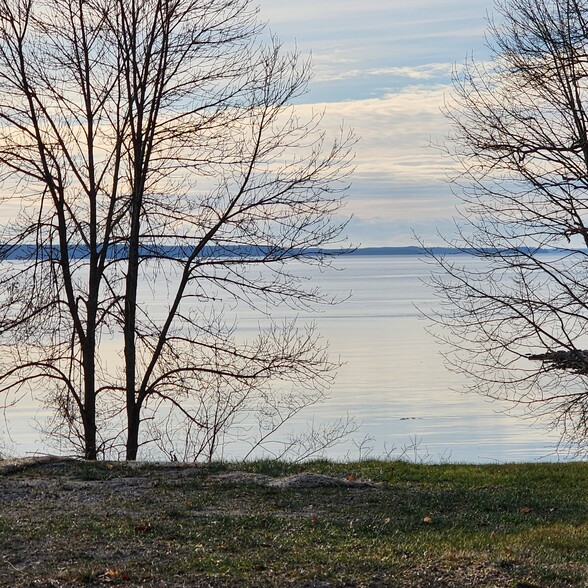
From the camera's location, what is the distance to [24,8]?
15594 mm

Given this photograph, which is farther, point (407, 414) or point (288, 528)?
point (407, 414)

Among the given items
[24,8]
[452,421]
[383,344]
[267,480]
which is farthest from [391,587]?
[383,344]

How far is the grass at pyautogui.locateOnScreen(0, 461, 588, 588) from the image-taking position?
24.5 ft

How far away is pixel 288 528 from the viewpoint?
9.04 meters

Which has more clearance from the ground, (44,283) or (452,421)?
(44,283)

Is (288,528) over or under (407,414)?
under

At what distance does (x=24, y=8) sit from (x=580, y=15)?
29.2ft

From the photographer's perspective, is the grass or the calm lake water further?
the calm lake water

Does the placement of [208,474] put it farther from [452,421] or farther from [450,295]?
[452,421]

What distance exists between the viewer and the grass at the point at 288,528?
24.5 ft

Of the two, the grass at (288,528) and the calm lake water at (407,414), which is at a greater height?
the calm lake water at (407,414)

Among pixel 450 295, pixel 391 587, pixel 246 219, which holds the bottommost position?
pixel 391 587

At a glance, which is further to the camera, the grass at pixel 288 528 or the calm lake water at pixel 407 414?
the calm lake water at pixel 407 414

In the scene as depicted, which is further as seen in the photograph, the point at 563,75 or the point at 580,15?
Answer: the point at 563,75
